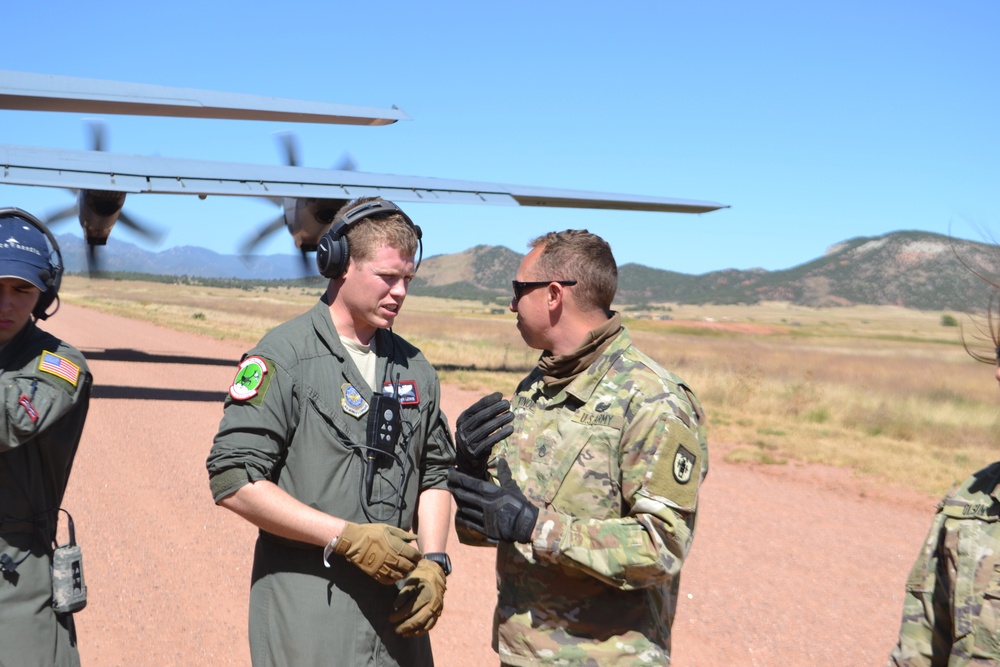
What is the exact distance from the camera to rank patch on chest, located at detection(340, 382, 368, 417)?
2.95m

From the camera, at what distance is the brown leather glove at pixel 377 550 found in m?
2.68

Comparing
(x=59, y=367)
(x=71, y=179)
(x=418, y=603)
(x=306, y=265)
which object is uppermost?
(x=71, y=179)

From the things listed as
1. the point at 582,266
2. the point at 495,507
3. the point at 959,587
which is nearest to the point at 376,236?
the point at 582,266

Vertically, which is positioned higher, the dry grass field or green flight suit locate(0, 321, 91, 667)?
green flight suit locate(0, 321, 91, 667)

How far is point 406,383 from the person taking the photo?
10.3 feet

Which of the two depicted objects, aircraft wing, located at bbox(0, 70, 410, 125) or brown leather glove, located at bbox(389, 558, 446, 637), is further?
aircraft wing, located at bbox(0, 70, 410, 125)

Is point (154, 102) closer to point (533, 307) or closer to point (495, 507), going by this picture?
point (533, 307)

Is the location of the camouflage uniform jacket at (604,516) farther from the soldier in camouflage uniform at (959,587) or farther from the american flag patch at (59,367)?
the american flag patch at (59,367)

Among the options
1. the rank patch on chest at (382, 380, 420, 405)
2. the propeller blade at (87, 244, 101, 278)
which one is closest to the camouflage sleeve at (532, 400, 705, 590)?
the rank patch on chest at (382, 380, 420, 405)

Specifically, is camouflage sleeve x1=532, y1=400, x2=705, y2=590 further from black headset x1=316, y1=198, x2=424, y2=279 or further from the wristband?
black headset x1=316, y1=198, x2=424, y2=279

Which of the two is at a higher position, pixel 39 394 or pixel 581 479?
pixel 39 394

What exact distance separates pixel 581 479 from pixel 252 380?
43.4 inches

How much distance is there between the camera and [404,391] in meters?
3.11

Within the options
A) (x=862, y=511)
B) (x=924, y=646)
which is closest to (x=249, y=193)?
(x=862, y=511)
